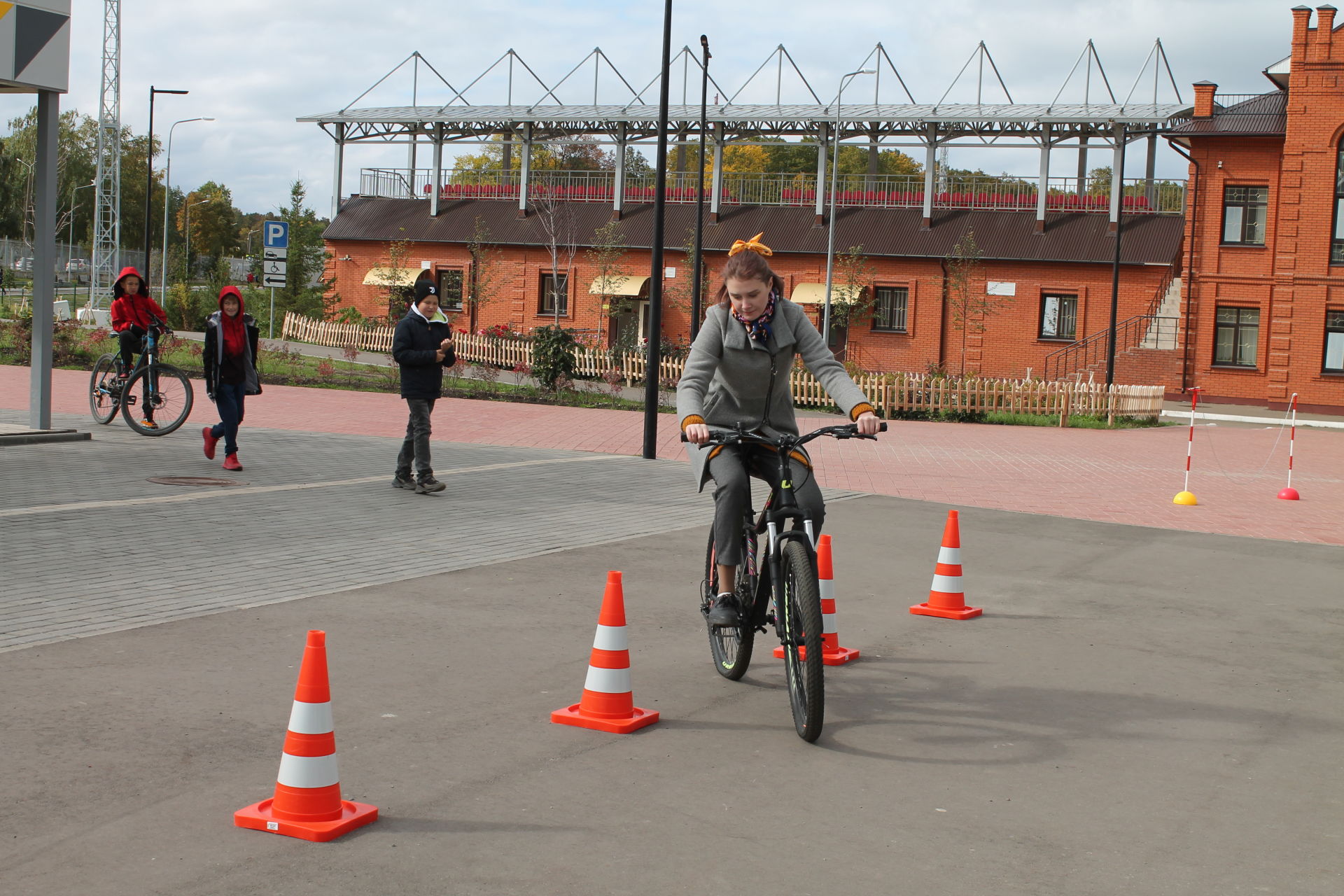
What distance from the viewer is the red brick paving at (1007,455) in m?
13.6

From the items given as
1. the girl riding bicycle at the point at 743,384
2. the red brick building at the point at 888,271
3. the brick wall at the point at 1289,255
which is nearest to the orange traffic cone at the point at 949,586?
the girl riding bicycle at the point at 743,384

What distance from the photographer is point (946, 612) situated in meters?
7.70

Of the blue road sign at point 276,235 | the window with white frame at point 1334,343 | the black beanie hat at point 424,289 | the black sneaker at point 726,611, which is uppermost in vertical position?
the blue road sign at point 276,235

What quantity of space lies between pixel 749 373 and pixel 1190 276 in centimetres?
3726

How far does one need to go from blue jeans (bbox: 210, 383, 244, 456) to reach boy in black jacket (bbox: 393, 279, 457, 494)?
1.92 m

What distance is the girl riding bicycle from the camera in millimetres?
5621

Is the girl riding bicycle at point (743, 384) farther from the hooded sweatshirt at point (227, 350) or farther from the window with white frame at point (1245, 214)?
the window with white frame at point (1245, 214)

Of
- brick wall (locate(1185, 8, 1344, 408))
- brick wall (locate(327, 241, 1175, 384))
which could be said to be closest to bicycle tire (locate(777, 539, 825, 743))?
brick wall (locate(1185, 8, 1344, 408))

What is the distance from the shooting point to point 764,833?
4.12 metres

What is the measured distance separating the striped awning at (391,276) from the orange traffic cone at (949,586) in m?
43.6

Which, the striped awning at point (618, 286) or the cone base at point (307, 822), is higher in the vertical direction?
the striped awning at point (618, 286)

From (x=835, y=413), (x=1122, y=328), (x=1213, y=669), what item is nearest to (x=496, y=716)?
(x=1213, y=669)

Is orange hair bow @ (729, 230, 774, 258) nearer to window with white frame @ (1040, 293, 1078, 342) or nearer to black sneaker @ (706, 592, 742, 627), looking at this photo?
black sneaker @ (706, 592, 742, 627)

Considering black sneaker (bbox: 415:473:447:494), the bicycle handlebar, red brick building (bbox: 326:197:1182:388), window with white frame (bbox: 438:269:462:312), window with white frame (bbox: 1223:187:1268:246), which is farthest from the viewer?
window with white frame (bbox: 438:269:462:312)
